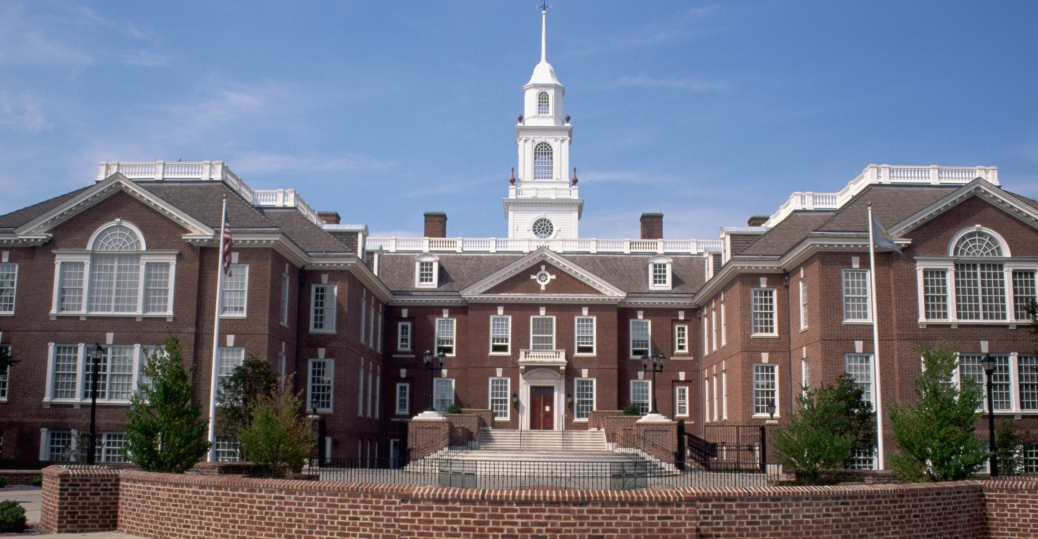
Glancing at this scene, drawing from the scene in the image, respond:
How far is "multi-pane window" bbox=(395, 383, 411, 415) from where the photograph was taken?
4906 centimetres

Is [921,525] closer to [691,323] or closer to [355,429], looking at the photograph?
[355,429]

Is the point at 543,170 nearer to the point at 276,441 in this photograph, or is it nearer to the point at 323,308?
Result: the point at 323,308

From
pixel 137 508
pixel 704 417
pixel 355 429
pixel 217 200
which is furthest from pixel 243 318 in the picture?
pixel 704 417

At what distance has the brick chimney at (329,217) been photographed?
53.7 m

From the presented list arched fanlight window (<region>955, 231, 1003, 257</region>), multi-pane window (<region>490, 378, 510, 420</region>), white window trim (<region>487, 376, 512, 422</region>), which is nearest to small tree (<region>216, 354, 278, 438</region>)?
white window trim (<region>487, 376, 512, 422</region>)

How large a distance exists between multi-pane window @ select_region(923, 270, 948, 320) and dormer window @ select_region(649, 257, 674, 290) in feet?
57.5

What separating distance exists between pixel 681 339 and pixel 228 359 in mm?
23515

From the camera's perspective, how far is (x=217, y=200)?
38594 millimetres

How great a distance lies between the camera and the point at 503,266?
52.4 meters

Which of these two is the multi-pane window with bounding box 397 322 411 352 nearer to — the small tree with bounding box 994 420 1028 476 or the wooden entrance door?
the wooden entrance door

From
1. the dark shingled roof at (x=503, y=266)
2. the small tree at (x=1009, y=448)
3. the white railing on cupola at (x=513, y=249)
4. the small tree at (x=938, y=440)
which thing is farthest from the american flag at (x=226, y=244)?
the small tree at (x=1009, y=448)

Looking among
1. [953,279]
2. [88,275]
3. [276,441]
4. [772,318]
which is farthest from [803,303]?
[88,275]

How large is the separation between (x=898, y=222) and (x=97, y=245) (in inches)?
1145

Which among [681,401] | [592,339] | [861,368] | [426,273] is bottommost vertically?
[681,401]
